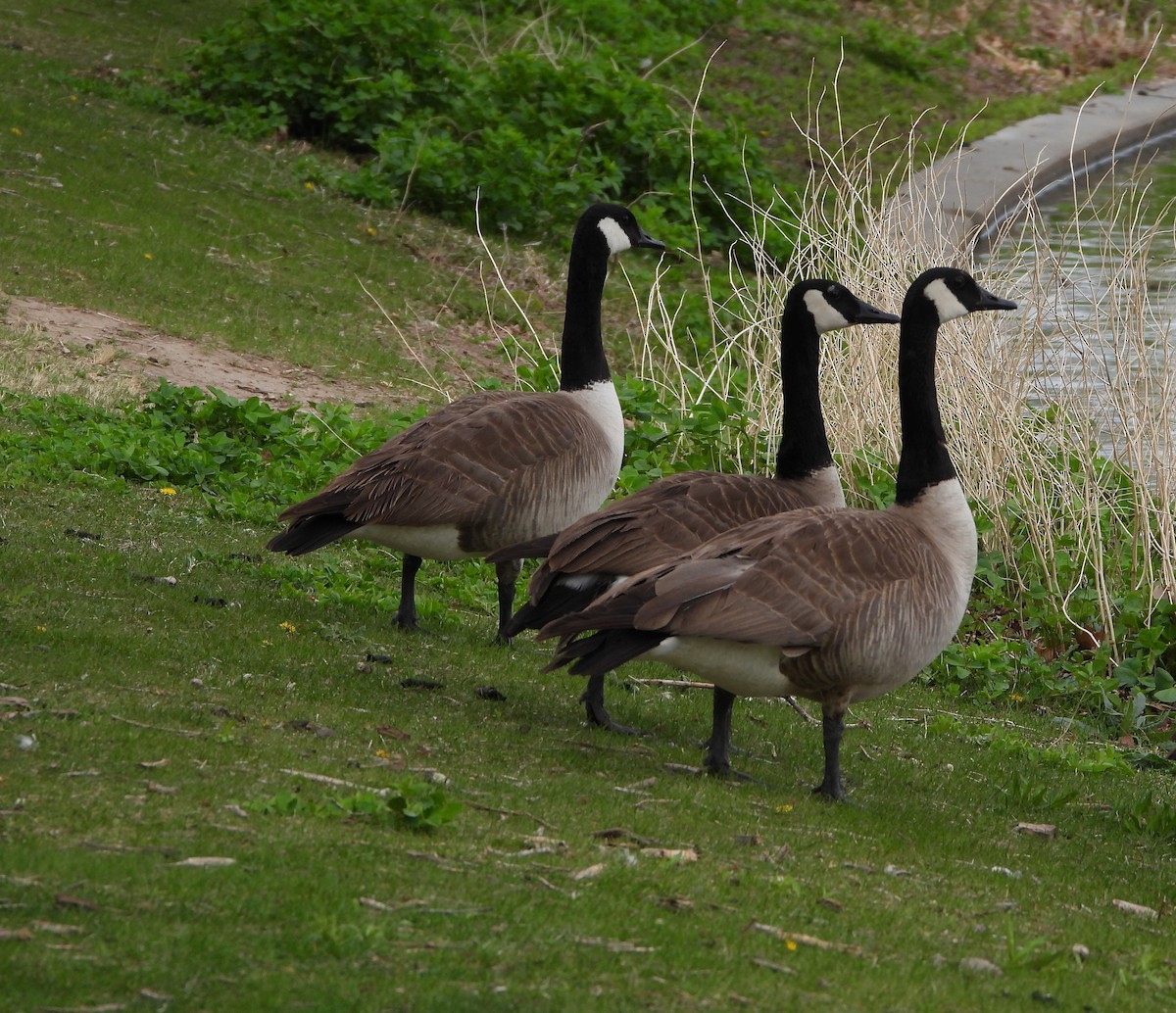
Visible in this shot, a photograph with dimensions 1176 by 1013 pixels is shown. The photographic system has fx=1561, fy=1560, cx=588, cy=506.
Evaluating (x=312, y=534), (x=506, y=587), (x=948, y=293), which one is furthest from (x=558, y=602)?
(x=948, y=293)

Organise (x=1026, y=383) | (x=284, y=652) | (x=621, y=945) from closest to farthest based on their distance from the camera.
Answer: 1. (x=621, y=945)
2. (x=284, y=652)
3. (x=1026, y=383)

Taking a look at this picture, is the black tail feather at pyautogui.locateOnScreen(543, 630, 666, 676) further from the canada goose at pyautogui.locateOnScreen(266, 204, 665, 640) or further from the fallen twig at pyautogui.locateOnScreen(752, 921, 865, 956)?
the canada goose at pyautogui.locateOnScreen(266, 204, 665, 640)

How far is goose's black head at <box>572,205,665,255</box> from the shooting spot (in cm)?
911

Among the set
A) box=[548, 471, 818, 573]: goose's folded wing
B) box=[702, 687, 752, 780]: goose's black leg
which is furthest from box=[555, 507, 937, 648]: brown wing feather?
box=[702, 687, 752, 780]: goose's black leg

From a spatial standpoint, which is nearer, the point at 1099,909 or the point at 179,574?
the point at 1099,909

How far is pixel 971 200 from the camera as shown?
69.6 feet

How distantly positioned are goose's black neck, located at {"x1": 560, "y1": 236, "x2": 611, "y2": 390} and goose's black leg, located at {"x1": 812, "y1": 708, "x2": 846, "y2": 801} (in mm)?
2910

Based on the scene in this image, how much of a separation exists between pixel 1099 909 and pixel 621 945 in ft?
7.22

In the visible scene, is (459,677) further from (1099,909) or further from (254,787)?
(1099,909)

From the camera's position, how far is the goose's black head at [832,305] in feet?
26.1

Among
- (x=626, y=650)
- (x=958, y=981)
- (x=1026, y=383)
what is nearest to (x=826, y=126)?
(x=1026, y=383)

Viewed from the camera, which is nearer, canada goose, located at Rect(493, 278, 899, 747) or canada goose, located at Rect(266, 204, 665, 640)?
canada goose, located at Rect(493, 278, 899, 747)

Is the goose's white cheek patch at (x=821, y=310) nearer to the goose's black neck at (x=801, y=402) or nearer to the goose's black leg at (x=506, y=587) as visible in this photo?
the goose's black neck at (x=801, y=402)

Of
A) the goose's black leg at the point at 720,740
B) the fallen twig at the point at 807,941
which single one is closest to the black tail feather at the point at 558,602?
the goose's black leg at the point at 720,740
